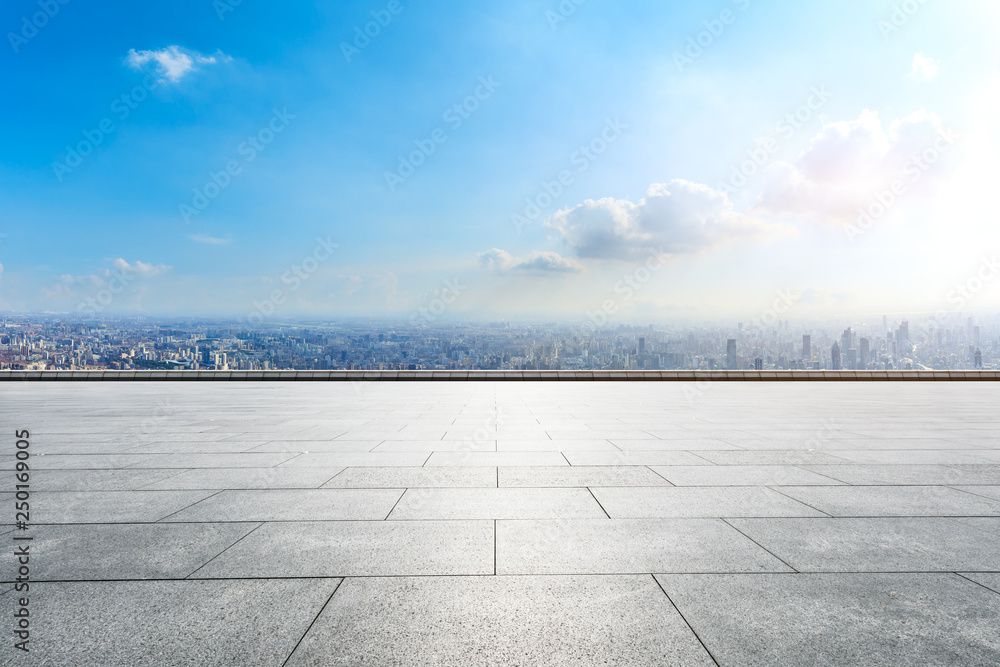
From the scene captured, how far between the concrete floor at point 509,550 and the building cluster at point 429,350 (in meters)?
18.8

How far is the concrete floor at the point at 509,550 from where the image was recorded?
2891 mm

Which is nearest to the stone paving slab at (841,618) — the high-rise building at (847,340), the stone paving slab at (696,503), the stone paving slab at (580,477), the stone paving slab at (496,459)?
the stone paving slab at (696,503)

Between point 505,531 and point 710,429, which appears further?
point 710,429

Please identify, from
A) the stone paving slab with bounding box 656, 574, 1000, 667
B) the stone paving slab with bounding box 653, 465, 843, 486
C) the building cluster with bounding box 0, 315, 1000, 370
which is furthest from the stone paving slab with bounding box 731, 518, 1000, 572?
the building cluster with bounding box 0, 315, 1000, 370

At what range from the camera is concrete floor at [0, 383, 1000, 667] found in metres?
2.89

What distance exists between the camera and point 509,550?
4211 mm

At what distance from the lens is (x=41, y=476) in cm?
660

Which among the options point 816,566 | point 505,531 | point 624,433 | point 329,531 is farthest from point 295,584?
point 624,433

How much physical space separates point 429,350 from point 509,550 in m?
32.9

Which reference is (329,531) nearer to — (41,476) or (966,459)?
(41,476)

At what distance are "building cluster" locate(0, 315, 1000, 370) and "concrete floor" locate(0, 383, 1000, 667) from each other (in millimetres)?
18786

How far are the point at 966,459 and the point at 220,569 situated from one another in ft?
31.5

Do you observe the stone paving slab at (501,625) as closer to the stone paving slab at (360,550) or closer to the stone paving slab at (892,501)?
the stone paving slab at (360,550)

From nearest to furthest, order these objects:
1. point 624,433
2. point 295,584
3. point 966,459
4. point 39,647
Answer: point 39,647, point 295,584, point 966,459, point 624,433
